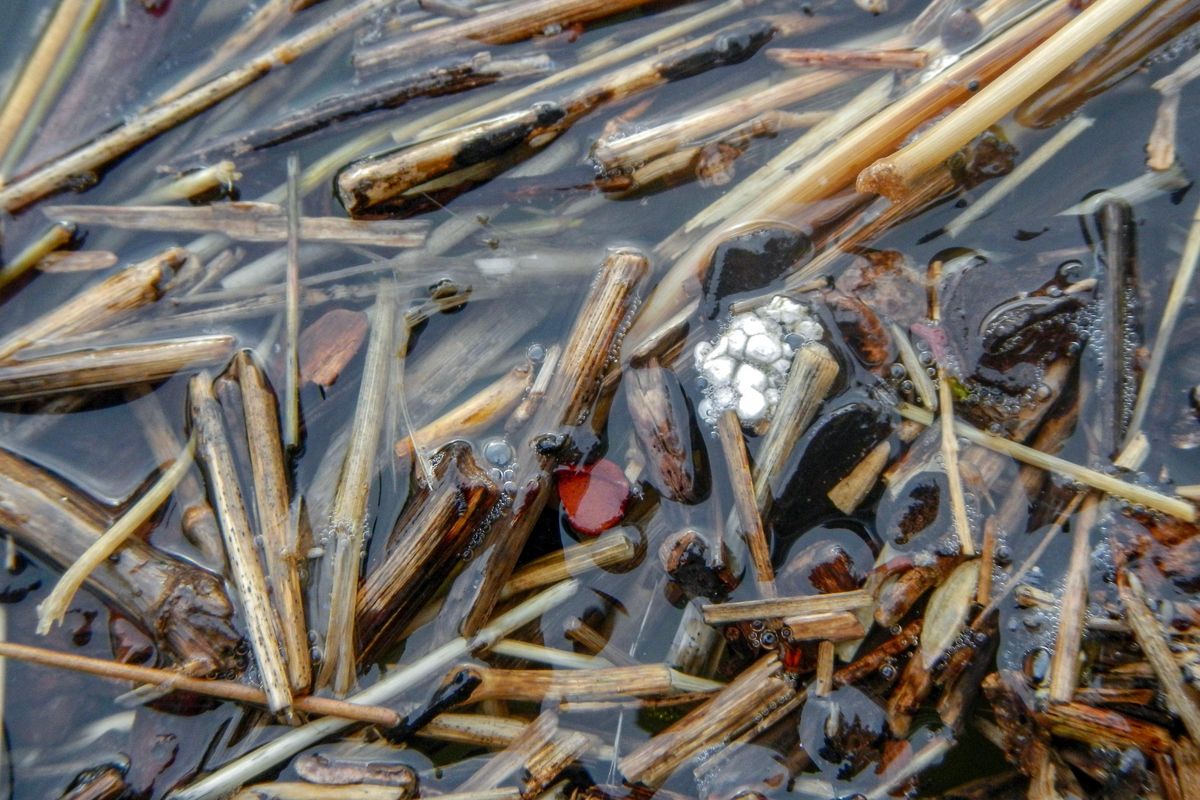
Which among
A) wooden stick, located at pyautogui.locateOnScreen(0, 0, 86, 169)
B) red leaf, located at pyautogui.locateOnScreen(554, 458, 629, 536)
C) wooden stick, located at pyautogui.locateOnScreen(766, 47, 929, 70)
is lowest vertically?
red leaf, located at pyautogui.locateOnScreen(554, 458, 629, 536)

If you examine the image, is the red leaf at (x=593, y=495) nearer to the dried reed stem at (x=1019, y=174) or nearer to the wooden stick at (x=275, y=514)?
the wooden stick at (x=275, y=514)

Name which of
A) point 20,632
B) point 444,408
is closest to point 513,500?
point 444,408

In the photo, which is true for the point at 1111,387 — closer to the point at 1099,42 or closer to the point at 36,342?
the point at 1099,42

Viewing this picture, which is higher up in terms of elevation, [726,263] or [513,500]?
[726,263]

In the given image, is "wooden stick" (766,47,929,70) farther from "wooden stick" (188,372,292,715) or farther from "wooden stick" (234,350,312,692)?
"wooden stick" (188,372,292,715)

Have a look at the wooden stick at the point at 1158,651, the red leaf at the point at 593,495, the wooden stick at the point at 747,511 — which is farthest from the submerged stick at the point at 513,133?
the wooden stick at the point at 1158,651

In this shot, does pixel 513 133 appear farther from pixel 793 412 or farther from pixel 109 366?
pixel 109 366

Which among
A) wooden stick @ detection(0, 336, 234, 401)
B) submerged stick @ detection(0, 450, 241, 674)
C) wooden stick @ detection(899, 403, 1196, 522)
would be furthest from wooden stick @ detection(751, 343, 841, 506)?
wooden stick @ detection(0, 336, 234, 401)
